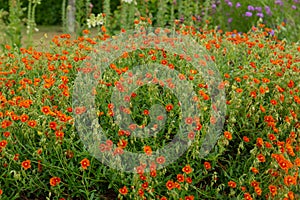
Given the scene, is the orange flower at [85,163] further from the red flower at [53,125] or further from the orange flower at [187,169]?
the orange flower at [187,169]

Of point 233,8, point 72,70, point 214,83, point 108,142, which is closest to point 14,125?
point 108,142

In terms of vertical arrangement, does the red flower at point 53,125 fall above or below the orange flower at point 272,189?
above

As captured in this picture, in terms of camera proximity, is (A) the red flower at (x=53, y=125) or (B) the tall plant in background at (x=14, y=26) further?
(B) the tall plant in background at (x=14, y=26)

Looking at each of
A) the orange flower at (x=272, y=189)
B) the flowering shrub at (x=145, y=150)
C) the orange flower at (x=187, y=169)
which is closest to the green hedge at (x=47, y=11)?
the flowering shrub at (x=145, y=150)

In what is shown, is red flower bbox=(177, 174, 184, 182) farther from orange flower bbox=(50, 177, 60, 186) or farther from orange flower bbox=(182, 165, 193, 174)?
orange flower bbox=(50, 177, 60, 186)

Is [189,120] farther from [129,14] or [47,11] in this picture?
[47,11]

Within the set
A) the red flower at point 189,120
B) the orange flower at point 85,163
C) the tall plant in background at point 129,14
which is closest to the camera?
the orange flower at point 85,163

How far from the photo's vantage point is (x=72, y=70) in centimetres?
350

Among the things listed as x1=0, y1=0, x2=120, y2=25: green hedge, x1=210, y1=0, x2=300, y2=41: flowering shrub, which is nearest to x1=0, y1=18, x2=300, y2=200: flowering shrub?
x1=210, y1=0, x2=300, y2=41: flowering shrub

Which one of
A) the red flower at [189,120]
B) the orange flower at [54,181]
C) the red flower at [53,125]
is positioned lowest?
the orange flower at [54,181]

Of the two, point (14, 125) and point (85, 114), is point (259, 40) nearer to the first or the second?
point (85, 114)

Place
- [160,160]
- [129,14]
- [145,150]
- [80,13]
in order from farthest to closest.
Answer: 1. [80,13]
2. [129,14]
3. [160,160]
4. [145,150]

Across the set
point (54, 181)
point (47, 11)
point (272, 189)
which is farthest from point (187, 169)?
point (47, 11)

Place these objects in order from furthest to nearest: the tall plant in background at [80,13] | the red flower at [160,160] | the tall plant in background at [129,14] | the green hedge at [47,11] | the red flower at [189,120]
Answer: the green hedge at [47,11] < the tall plant in background at [80,13] < the tall plant in background at [129,14] < the red flower at [189,120] < the red flower at [160,160]
